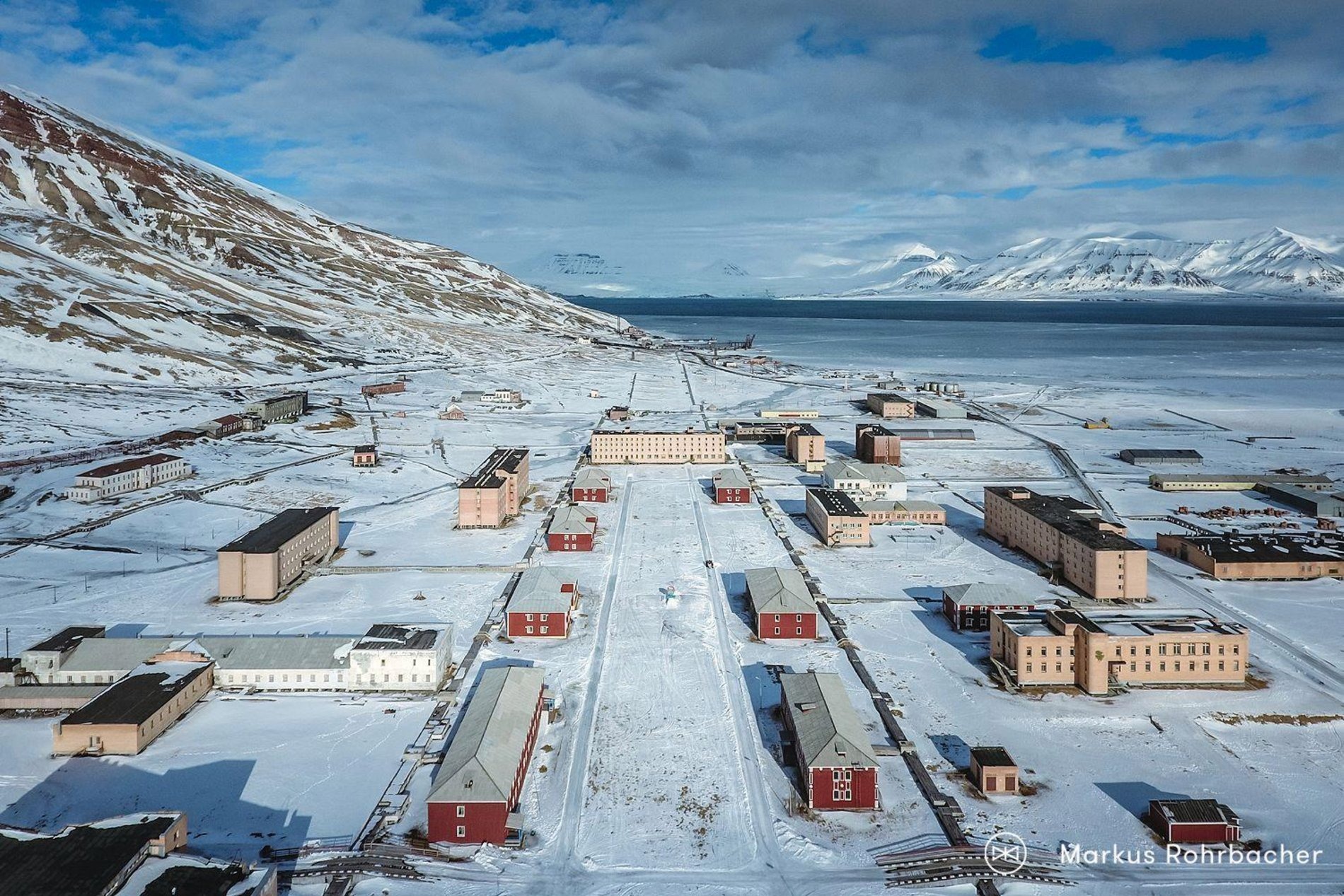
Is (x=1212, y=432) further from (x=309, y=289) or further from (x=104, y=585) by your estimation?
(x=309, y=289)

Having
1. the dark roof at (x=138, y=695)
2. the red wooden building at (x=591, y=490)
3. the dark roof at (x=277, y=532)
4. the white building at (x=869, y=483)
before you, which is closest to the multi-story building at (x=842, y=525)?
the white building at (x=869, y=483)

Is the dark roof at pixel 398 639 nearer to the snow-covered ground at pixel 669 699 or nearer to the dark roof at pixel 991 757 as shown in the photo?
the snow-covered ground at pixel 669 699

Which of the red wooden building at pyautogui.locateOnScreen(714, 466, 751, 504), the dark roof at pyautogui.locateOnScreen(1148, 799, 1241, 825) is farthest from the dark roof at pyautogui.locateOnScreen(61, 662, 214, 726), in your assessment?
the red wooden building at pyautogui.locateOnScreen(714, 466, 751, 504)

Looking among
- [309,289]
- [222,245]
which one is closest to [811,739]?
[309,289]

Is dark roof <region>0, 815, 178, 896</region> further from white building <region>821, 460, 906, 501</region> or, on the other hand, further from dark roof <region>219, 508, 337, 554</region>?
white building <region>821, 460, 906, 501</region>

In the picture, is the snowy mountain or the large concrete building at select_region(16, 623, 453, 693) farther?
the snowy mountain
